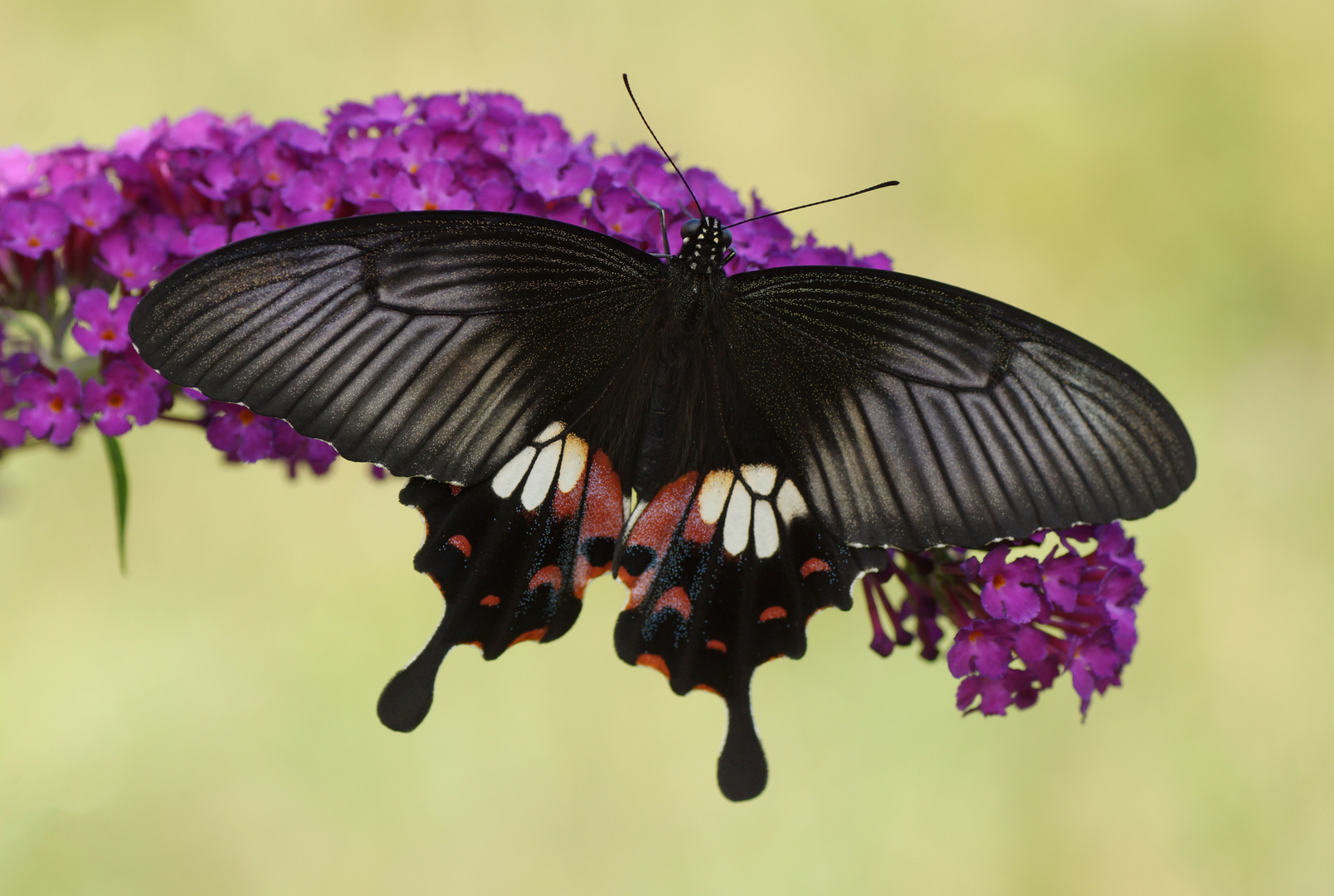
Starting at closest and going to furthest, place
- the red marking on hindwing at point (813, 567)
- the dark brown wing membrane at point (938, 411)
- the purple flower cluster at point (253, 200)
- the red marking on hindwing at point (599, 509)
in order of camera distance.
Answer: the dark brown wing membrane at point (938, 411), the red marking on hindwing at point (813, 567), the red marking on hindwing at point (599, 509), the purple flower cluster at point (253, 200)

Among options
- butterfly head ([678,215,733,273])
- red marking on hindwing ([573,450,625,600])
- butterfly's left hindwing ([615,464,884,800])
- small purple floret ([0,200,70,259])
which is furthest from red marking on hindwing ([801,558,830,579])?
small purple floret ([0,200,70,259])

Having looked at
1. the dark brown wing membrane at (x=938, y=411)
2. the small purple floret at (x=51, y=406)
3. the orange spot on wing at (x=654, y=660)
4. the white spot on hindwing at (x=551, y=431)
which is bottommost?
the orange spot on wing at (x=654, y=660)

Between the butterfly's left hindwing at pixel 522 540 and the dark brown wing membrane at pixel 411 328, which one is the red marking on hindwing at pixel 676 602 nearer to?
the butterfly's left hindwing at pixel 522 540

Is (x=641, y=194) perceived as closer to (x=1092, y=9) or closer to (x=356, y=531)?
(x=356, y=531)

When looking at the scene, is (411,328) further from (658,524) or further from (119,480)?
(119,480)

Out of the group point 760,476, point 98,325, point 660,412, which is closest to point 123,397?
point 98,325

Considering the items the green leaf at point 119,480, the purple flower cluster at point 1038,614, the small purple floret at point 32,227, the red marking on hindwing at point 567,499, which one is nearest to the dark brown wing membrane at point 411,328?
the red marking on hindwing at point 567,499
